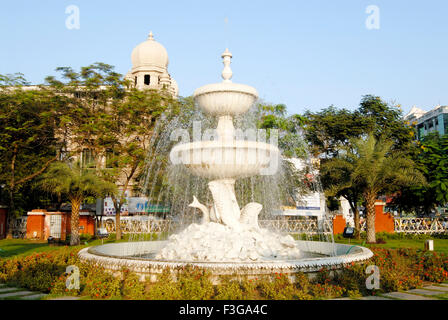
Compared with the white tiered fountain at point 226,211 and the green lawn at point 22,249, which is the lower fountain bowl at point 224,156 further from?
the green lawn at point 22,249

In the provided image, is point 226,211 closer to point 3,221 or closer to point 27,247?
point 27,247

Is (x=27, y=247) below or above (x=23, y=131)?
below

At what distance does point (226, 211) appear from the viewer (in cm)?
990

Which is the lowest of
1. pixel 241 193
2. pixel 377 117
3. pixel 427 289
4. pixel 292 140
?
pixel 427 289

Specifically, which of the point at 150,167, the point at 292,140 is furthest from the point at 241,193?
the point at 150,167

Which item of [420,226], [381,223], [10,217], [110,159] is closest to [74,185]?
[110,159]

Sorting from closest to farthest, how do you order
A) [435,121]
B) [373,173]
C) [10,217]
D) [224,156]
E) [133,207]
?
1. [224,156]
2. [373,173]
3. [10,217]
4. [133,207]
5. [435,121]

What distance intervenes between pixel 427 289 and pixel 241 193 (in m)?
14.9

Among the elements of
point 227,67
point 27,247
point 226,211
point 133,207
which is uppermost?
point 227,67

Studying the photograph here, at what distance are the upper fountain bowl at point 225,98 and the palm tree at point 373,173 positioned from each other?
10.7 meters

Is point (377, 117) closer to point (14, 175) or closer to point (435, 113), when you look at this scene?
point (14, 175)

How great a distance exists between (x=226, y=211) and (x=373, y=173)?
37.6 feet

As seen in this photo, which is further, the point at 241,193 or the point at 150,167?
the point at 150,167

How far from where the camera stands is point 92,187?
1859 cm
